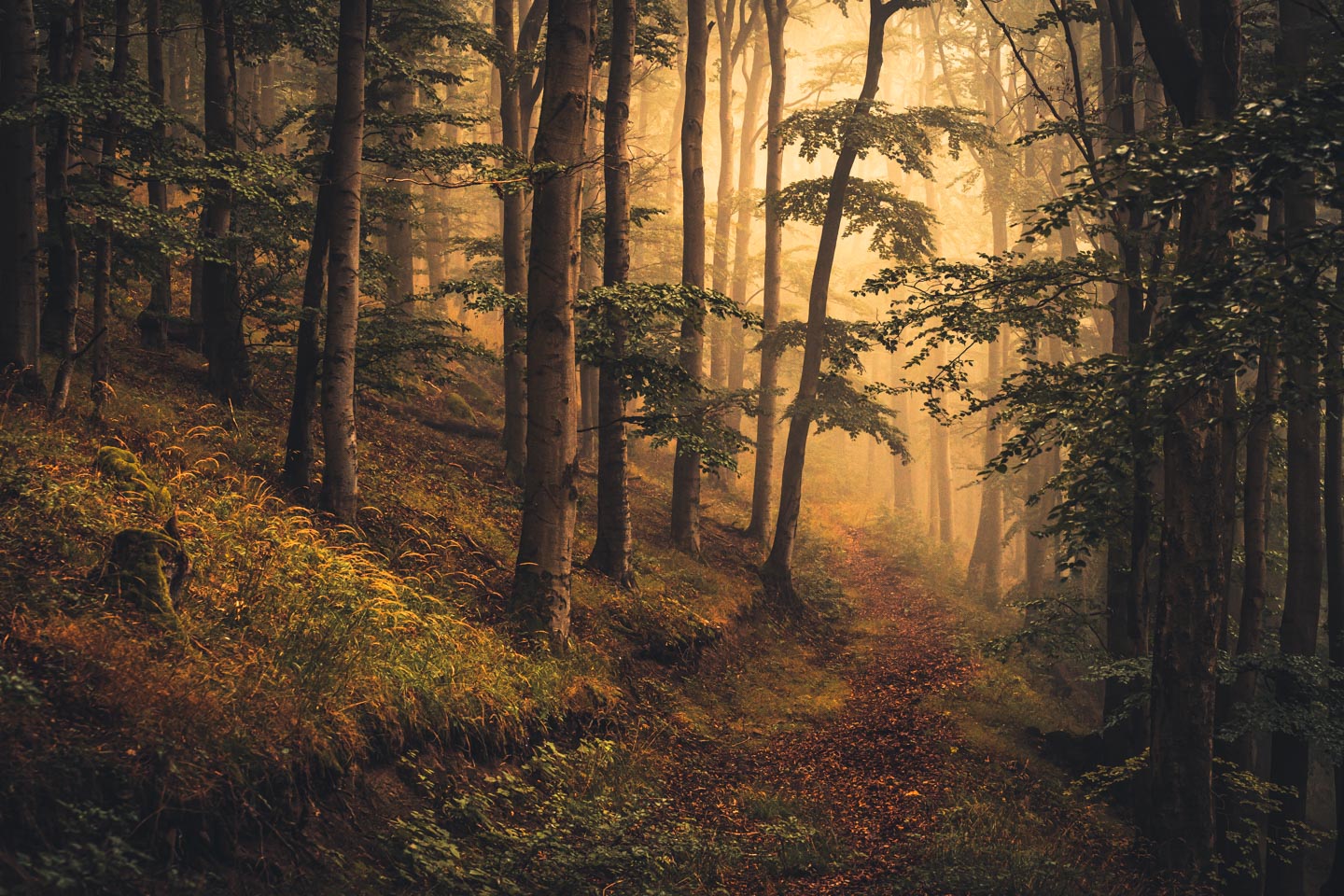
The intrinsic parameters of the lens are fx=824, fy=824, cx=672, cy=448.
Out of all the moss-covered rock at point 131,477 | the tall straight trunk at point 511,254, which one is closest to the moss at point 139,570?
the moss-covered rock at point 131,477

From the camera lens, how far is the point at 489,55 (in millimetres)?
14016

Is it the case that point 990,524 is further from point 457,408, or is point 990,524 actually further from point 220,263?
point 220,263

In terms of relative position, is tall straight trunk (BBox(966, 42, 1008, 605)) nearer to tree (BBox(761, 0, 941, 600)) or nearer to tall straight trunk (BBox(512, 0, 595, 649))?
tree (BBox(761, 0, 941, 600))

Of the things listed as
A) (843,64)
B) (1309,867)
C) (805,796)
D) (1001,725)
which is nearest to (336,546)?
(805,796)

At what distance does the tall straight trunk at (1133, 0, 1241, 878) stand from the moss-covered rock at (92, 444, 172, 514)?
861 cm

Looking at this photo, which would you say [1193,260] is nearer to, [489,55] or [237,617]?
[237,617]

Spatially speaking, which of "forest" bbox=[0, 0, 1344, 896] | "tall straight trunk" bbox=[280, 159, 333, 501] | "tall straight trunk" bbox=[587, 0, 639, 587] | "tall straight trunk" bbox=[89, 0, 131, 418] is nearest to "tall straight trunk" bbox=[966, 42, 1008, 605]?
"forest" bbox=[0, 0, 1344, 896]

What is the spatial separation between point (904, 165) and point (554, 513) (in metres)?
10.6

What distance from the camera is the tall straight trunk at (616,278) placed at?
11.9 m

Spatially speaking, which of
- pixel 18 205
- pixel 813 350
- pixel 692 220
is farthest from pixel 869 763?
pixel 18 205

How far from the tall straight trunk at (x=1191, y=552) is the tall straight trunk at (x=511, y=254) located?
10.2 metres

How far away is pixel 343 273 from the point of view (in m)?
9.55

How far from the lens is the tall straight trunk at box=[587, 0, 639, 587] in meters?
11.9

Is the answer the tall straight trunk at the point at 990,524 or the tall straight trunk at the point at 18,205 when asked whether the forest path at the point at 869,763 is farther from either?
the tall straight trunk at the point at 990,524
